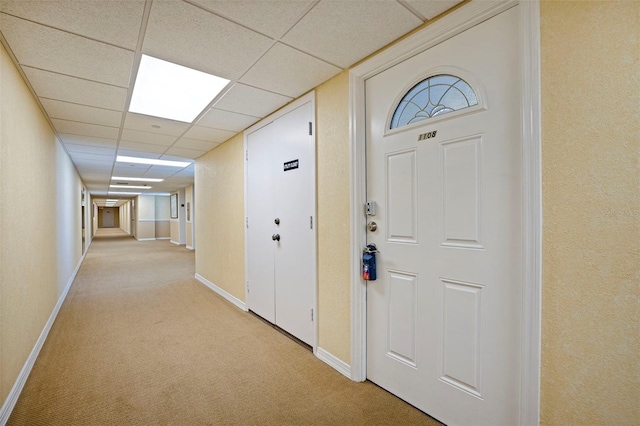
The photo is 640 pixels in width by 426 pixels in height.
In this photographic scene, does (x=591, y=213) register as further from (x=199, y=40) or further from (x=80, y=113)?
(x=80, y=113)

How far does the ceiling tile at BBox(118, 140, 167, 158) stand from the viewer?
14.3 feet

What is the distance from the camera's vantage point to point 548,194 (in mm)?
1276

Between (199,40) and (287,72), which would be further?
(287,72)

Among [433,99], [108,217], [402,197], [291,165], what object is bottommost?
[108,217]

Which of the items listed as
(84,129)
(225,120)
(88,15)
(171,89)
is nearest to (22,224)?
(171,89)

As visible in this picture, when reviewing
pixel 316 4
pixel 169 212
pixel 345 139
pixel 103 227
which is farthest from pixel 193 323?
pixel 103 227

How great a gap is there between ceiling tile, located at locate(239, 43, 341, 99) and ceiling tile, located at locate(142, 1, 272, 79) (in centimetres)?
10

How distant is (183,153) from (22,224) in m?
3.13

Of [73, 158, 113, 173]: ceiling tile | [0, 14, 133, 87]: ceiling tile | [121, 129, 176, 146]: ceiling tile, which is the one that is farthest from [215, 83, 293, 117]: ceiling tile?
[73, 158, 113, 173]: ceiling tile

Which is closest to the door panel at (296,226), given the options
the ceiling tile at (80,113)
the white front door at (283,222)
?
the white front door at (283,222)

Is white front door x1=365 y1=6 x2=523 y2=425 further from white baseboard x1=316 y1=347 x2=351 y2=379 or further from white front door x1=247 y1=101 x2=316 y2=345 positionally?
white front door x1=247 y1=101 x2=316 y2=345

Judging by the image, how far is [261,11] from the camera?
1.57 meters

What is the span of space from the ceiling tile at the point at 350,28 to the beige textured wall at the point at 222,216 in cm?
225

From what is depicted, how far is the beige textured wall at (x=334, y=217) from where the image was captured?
227 centimetres
